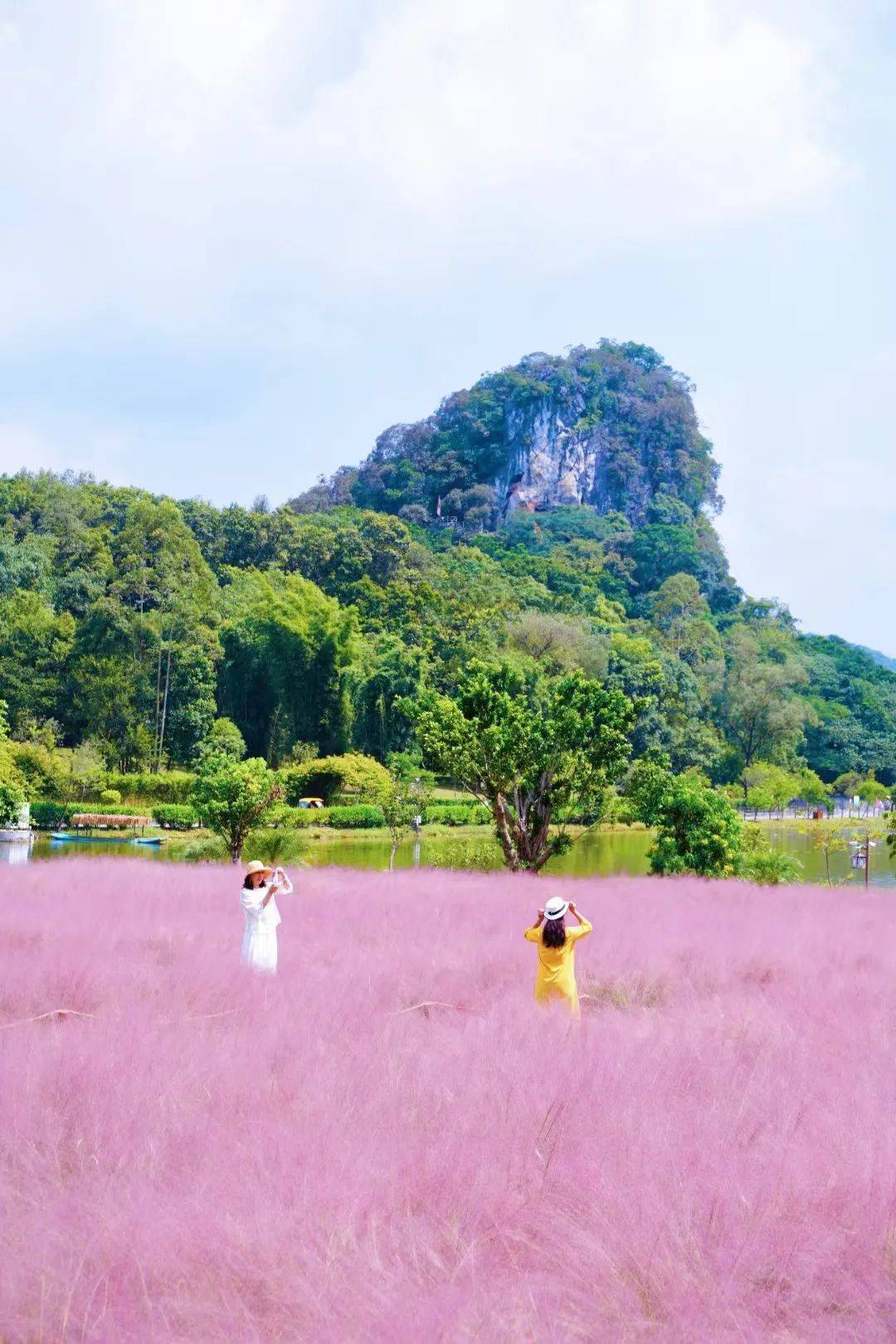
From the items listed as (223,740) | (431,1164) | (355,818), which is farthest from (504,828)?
(223,740)

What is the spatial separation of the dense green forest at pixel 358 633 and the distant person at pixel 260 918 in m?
12.7

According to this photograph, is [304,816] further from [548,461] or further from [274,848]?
[548,461]

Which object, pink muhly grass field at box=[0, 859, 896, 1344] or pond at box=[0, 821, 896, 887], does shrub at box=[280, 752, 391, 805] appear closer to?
pond at box=[0, 821, 896, 887]

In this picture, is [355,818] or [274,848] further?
[355,818]

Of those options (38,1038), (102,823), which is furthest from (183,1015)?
(102,823)

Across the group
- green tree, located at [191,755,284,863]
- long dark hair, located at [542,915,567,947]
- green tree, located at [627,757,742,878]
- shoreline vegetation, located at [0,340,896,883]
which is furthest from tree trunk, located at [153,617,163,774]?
long dark hair, located at [542,915,567,947]

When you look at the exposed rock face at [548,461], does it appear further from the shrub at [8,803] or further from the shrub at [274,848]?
the shrub at [274,848]

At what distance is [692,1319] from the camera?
11.1ft

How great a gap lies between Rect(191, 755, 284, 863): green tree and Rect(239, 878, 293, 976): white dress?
43.1ft

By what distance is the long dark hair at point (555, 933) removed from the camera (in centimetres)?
757

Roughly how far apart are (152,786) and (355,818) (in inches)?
378

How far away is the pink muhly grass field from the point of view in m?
A: 3.44

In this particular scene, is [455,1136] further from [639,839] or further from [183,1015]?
[639,839]

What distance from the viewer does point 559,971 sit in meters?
7.62
